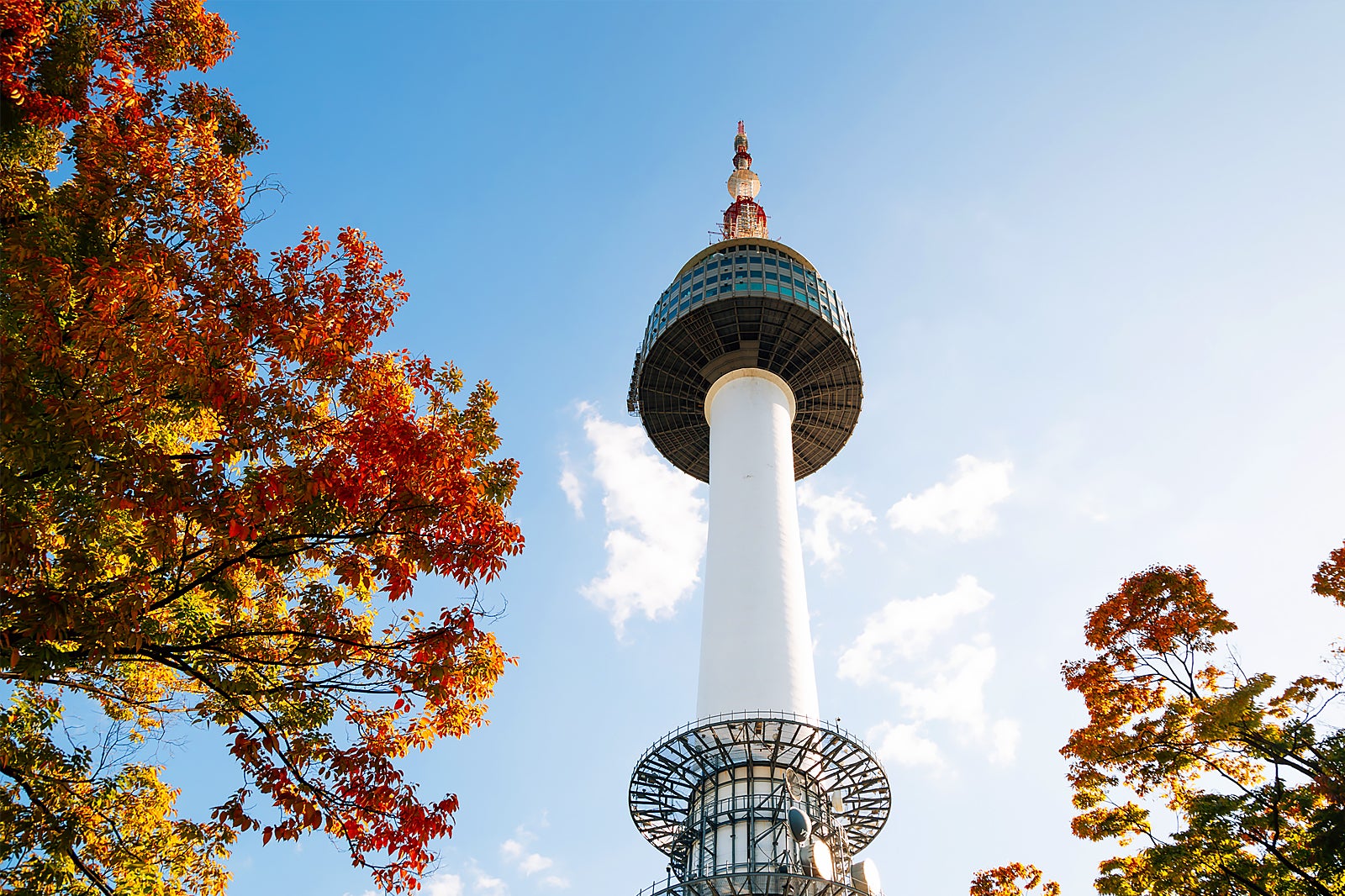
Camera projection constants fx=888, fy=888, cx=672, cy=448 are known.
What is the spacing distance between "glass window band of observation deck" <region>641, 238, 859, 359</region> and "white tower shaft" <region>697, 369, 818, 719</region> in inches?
199

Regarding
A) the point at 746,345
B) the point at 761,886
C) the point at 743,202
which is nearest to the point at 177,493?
the point at 761,886

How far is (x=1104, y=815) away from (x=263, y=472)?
73.7 ft

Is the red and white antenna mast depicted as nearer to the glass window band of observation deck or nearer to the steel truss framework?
the glass window band of observation deck

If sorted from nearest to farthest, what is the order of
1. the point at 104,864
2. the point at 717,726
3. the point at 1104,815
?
the point at 104,864
the point at 1104,815
the point at 717,726

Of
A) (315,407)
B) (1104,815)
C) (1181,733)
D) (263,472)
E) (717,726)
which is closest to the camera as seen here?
(263,472)

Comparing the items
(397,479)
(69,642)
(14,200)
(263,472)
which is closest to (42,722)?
(69,642)

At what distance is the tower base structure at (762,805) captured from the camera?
3275cm

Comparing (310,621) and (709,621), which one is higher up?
(709,621)

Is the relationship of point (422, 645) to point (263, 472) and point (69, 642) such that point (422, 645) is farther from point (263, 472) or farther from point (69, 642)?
point (69, 642)

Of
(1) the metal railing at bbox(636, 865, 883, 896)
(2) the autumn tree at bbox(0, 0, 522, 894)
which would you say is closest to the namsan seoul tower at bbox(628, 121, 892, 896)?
(1) the metal railing at bbox(636, 865, 883, 896)

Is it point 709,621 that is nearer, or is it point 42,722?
point 42,722

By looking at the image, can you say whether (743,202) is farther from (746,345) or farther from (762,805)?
(762,805)

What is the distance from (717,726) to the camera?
3562 centimetres

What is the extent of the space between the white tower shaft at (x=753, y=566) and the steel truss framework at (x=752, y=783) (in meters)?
1.57
